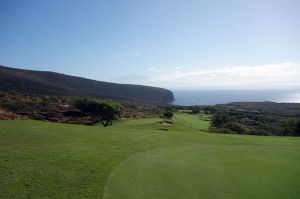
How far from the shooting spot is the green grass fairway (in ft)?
28.0

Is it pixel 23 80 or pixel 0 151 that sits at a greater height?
pixel 23 80

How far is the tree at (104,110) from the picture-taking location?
134 feet

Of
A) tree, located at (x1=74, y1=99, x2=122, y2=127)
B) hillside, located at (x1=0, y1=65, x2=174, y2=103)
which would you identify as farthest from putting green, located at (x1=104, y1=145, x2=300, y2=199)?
hillside, located at (x1=0, y1=65, x2=174, y2=103)

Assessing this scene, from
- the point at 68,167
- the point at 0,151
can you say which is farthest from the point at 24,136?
the point at 68,167

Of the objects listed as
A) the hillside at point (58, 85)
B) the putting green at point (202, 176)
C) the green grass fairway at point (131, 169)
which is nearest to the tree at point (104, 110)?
the green grass fairway at point (131, 169)

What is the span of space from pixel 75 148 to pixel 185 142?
23.0 ft

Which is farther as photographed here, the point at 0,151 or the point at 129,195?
the point at 0,151

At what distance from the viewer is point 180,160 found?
41.1ft

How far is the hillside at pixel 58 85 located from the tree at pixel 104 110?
46.8 m

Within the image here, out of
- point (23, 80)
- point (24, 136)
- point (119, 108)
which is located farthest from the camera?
point (23, 80)

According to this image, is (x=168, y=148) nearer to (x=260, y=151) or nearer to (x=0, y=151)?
(x=260, y=151)

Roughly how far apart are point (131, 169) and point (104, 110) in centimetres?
3072

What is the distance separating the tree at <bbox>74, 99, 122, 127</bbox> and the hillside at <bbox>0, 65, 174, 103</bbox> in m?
46.8

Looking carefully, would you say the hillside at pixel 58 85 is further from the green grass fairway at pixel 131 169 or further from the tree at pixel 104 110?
the green grass fairway at pixel 131 169
